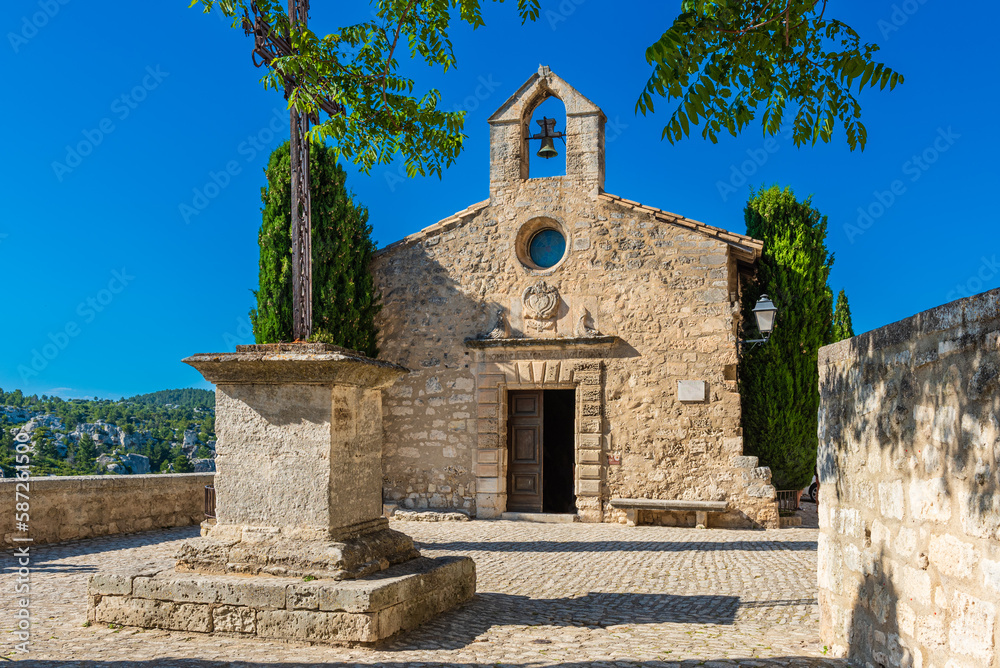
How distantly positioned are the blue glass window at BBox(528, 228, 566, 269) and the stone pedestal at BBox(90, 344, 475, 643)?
25.3 feet

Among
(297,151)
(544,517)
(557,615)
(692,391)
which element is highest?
(297,151)

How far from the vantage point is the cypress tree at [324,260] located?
11.5 m

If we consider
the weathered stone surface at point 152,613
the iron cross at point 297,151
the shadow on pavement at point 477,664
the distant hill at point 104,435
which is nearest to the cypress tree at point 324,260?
the distant hill at point 104,435

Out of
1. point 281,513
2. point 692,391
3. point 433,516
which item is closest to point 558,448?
point 433,516

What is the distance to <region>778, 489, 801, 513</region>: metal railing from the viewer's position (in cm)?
1221

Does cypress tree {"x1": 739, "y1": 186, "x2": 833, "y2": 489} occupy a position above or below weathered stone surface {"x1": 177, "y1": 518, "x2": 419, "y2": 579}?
above

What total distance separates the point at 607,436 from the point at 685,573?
453cm

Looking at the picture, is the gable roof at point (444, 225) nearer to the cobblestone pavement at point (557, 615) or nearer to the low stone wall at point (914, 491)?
the cobblestone pavement at point (557, 615)

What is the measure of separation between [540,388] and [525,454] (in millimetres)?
1137

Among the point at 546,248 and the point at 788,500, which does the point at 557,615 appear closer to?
the point at 546,248

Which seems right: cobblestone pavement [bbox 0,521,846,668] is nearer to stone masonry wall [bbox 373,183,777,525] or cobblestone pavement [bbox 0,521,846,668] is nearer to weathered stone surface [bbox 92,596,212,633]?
A: weathered stone surface [bbox 92,596,212,633]

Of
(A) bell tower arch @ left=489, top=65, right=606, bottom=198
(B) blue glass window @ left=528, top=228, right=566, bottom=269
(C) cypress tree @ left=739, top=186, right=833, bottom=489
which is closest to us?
(C) cypress tree @ left=739, top=186, right=833, bottom=489

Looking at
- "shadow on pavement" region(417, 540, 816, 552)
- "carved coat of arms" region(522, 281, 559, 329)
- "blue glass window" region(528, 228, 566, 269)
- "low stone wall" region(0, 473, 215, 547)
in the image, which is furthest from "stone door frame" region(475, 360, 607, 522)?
"low stone wall" region(0, 473, 215, 547)

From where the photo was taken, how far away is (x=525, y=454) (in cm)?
1229
